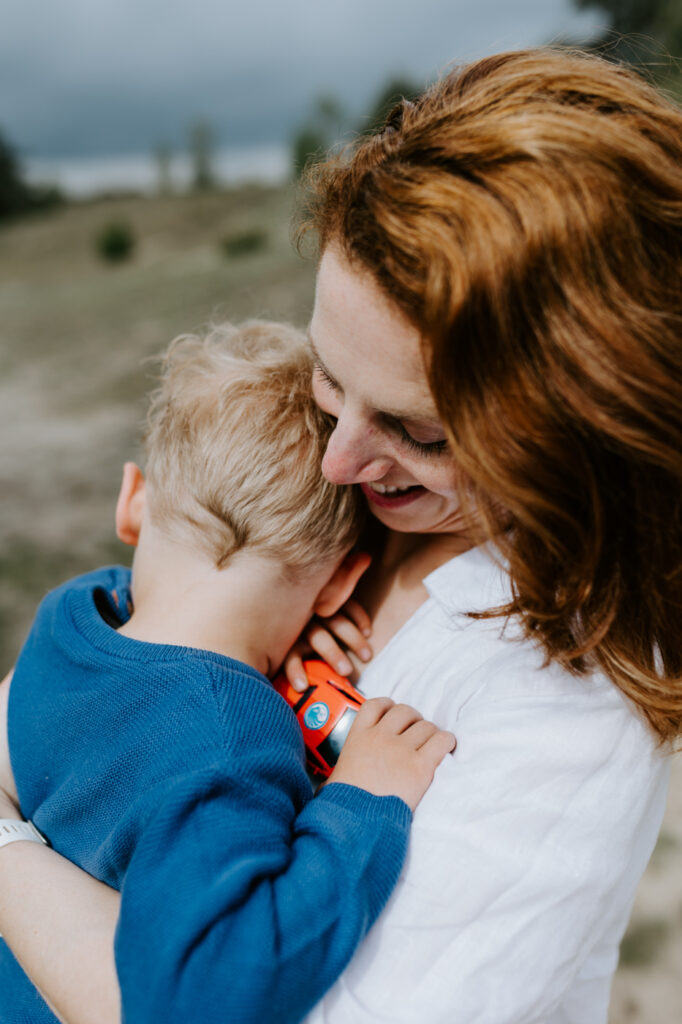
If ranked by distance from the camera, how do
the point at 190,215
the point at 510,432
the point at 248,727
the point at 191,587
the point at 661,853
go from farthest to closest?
the point at 190,215, the point at 661,853, the point at 191,587, the point at 248,727, the point at 510,432

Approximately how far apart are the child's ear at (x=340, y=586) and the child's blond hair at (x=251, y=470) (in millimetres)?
70

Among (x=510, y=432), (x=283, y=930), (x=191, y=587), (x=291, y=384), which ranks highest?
(x=510, y=432)

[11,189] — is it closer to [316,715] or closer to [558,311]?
[316,715]

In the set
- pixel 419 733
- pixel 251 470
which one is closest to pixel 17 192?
pixel 251 470

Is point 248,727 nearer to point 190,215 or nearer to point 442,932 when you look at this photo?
point 442,932

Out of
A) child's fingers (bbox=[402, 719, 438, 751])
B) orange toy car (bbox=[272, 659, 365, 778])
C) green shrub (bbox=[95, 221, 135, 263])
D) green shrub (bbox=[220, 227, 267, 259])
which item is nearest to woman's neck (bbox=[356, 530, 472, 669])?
orange toy car (bbox=[272, 659, 365, 778])

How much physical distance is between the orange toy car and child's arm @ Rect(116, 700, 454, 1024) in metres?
0.26

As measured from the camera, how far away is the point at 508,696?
1.29 meters

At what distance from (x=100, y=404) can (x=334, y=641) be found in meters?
8.30

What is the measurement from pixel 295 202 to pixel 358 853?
53.2 inches

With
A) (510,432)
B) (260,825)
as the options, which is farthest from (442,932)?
(510,432)

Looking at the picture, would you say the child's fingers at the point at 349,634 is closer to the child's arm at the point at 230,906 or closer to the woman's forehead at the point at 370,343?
the child's arm at the point at 230,906

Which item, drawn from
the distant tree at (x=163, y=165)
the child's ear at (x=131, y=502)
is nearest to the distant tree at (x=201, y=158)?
the distant tree at (x=163, y=165)

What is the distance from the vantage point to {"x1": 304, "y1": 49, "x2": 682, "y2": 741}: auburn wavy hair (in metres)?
1.03
